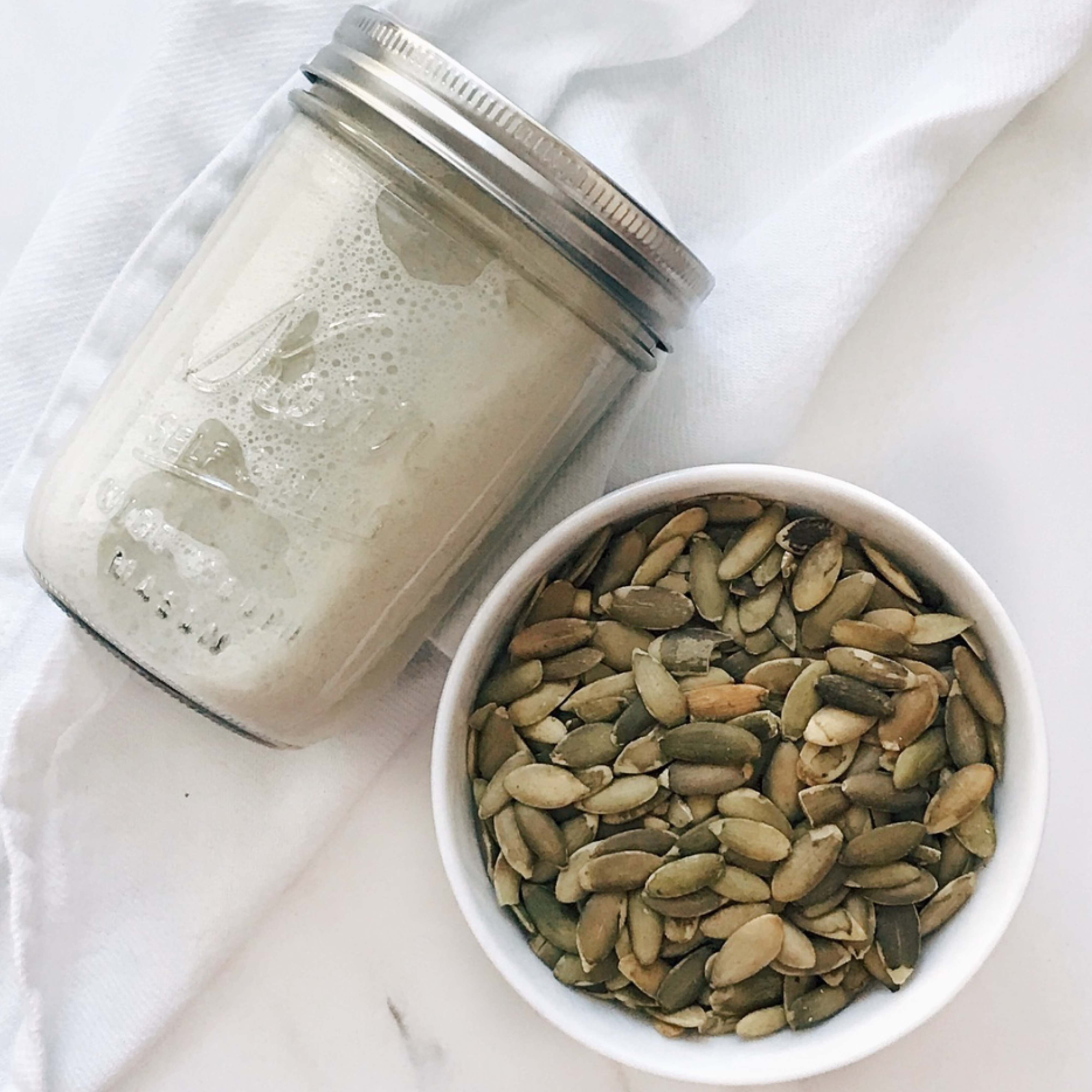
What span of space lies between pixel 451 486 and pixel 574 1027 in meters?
0.26

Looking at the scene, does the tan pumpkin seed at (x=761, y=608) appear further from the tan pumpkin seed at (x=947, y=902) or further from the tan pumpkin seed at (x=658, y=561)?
the tan pumpkin seed at (x=947, y=902)

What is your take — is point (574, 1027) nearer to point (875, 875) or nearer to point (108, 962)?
point (875, 875)

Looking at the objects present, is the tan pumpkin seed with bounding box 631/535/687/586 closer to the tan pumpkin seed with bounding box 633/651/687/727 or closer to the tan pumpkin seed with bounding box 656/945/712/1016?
the tan pumpkin seed with bounding box 633/651/687/727

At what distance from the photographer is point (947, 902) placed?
1.86 feet

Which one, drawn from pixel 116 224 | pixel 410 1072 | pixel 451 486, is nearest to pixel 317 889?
pixel 410 1072

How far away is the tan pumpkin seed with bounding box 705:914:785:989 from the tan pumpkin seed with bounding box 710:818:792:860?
3 centimetres

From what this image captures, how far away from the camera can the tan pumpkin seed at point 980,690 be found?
57 centimetres

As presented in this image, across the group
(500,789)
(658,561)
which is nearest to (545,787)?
(500,789)

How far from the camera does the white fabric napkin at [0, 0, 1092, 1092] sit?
2.07 feet

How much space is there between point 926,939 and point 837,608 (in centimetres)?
17

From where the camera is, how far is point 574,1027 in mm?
551

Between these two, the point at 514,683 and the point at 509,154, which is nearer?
the point at 509,154

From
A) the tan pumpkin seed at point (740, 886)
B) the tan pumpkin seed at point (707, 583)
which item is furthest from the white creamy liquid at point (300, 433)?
the tan pumpkin seed at point (740, 886)

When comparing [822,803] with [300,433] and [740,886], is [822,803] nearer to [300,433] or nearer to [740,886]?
[740,886]
